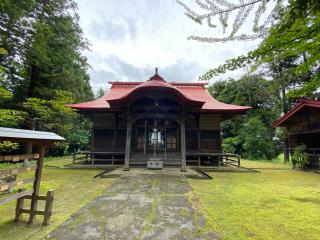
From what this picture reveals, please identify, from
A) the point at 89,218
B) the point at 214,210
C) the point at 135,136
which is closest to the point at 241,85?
the point at 135,136

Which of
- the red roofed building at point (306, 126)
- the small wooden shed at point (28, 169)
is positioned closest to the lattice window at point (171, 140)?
the red roofed building at point (306, 126)

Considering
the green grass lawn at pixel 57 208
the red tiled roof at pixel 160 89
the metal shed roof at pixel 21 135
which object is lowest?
the green grass lawn at pixel 57 208

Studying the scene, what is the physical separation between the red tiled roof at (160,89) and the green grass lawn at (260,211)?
15.1 ft

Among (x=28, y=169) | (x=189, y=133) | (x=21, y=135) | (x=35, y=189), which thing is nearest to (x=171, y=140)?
(x=189, y=133)

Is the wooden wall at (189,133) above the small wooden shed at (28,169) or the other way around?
above

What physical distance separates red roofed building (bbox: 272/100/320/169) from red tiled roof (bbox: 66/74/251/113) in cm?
364

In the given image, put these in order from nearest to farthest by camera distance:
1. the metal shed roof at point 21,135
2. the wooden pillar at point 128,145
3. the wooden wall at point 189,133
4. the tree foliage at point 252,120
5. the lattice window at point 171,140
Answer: the metal shed roof at point 21,135 < the wooden pillar at point 128,145 < the wooden wall at point 189,133 < the lattice window at point 171,140 < the tree foliage at point 252,120

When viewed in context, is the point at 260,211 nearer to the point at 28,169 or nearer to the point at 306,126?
the point at 28,169

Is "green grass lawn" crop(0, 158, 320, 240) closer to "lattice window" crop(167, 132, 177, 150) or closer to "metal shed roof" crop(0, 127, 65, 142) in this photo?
"metal shed roof" crop(0, 127, 65, 142)

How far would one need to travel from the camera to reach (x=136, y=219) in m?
3.49

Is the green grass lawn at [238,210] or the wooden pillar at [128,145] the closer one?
the green grass lawn at [238,210]

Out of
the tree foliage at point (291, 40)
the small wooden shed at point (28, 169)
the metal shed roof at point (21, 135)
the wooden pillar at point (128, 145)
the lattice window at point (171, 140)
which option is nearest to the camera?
the tree foliage at point (291, 40)

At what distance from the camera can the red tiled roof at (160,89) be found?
30.2 ft

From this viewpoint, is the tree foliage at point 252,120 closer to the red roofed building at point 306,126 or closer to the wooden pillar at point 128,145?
the red roofed building at point 306,126
